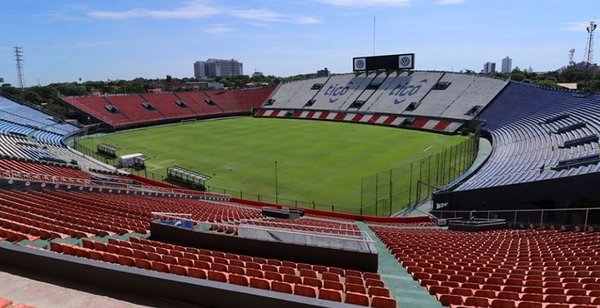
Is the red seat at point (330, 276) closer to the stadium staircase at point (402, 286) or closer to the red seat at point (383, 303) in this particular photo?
the stadium staircase at point (402, 286)

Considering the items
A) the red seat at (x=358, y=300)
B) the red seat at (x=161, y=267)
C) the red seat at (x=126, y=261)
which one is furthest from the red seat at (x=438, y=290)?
the red seat at (x=126, y=261)

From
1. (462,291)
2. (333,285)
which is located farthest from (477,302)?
(333,285)

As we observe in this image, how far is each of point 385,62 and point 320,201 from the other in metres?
65.9

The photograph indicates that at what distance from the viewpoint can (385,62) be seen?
302 feet

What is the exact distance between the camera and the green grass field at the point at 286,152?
38.1 m

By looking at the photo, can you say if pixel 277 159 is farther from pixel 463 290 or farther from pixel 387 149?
pixel 463 290

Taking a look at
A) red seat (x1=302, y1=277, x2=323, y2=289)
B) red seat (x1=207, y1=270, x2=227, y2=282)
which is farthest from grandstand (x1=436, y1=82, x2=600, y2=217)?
red seat (x1=207, y1=270, x2=227, y2=282)

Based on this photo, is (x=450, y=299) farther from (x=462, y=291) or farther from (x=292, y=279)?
(x=292, y=279)

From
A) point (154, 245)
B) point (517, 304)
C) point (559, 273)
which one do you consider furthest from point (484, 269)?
point (154, 245)

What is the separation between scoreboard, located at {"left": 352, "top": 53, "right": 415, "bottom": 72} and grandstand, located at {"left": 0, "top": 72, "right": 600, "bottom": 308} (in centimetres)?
4218

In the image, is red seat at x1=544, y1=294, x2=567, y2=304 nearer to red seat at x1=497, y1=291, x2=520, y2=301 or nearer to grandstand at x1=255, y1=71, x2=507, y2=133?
red seat at x1=497, y1=291, x2=520, y2=301

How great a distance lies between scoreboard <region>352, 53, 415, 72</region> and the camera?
295ft

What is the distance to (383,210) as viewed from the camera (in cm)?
3228

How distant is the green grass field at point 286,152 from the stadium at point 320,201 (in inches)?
12.0
